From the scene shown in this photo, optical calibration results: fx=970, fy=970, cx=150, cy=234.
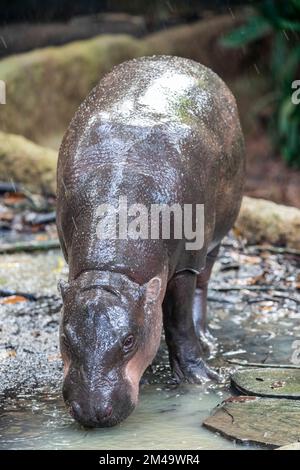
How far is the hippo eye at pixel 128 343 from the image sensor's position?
14.2 ft

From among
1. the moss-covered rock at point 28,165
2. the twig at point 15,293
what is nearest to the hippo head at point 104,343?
the twig at point 15,293

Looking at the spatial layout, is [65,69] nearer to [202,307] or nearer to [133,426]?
[202,307]

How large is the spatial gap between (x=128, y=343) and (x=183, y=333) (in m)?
1.08

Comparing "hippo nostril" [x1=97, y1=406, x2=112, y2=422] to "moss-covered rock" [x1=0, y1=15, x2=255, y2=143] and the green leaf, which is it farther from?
the green leaf

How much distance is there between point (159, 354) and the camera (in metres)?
5.84

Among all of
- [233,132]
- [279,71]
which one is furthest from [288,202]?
[233,132]

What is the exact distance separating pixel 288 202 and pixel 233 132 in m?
5.48

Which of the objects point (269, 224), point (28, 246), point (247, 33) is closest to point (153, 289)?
point (28, 246)

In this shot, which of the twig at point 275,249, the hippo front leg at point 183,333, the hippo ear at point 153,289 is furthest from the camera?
the twig at point 275,249

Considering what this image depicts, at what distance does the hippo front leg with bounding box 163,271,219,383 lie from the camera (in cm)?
528

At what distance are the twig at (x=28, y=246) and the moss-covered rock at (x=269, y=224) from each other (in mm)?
1641

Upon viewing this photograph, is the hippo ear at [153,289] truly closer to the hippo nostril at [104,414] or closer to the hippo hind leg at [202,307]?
the hippo nostril at [104,414]

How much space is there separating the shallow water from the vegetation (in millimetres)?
7450

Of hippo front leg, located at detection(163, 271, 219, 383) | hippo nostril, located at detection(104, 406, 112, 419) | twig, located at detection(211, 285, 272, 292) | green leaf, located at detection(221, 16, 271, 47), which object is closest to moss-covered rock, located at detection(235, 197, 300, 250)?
twig, located at detection(211, 285, 272, 292)
